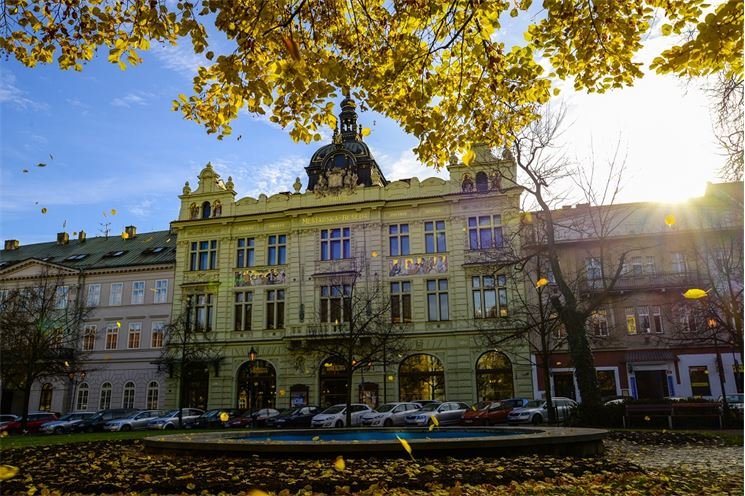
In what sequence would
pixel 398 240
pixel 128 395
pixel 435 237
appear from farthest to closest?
pixel 128 395 < pixel 398 240 < pixel 435 237

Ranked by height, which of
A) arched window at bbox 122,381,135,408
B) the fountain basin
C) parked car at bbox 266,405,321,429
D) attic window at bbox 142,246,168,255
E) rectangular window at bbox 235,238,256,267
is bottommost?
parked car at bbox 266,405,321,429

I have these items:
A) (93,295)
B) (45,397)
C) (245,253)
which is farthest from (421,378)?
(45,397)

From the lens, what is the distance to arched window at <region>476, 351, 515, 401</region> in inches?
1389

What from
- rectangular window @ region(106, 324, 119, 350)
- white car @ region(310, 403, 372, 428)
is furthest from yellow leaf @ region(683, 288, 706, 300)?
rectangular window @ region(106, 324, 119, 350)

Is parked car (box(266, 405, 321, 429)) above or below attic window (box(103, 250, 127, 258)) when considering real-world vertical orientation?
below

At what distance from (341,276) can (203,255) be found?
463 inches

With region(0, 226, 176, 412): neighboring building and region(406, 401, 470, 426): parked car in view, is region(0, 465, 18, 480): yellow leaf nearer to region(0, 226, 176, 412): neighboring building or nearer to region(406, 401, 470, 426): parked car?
region(406, 401, 470, 426): parked car

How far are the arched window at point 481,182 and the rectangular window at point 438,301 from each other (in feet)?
22.1

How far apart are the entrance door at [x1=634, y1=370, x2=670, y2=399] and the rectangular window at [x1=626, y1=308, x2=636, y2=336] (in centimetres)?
260

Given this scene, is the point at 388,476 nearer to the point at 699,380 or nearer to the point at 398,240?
the point at 398,240

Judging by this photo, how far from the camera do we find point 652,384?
3522 cm

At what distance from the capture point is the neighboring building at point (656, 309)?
3438 cm

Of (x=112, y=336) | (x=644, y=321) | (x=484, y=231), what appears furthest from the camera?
(x=112, y=336)

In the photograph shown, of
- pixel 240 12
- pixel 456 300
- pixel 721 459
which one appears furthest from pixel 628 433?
pixel 456 300
